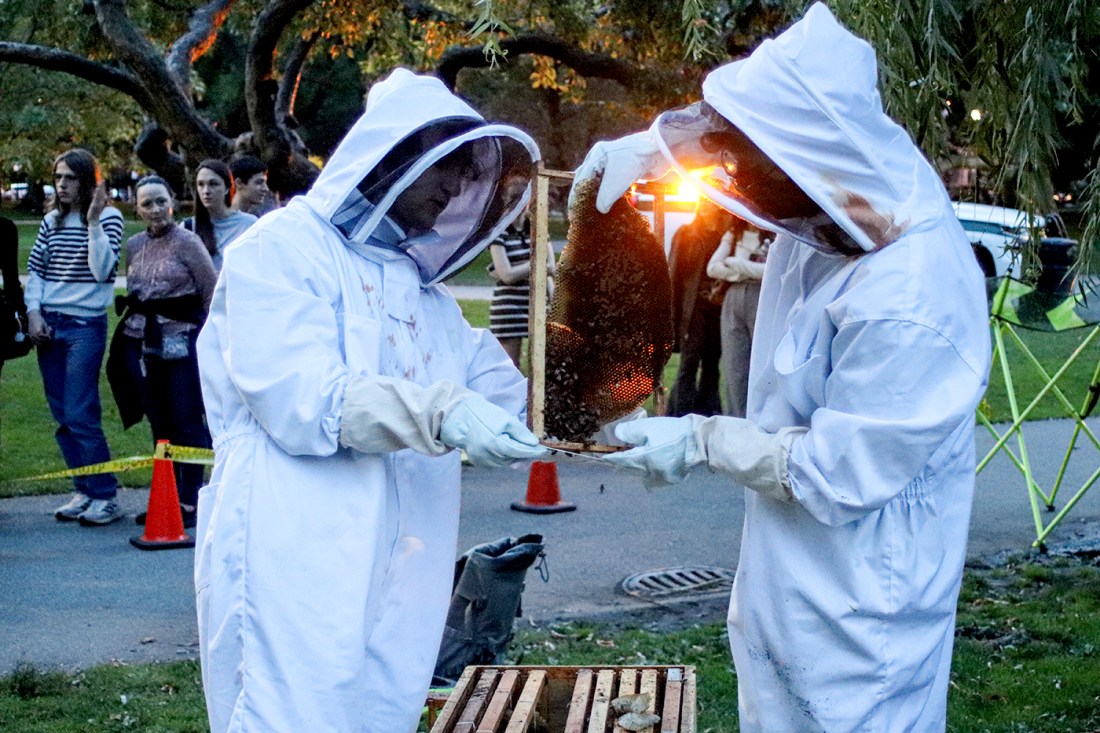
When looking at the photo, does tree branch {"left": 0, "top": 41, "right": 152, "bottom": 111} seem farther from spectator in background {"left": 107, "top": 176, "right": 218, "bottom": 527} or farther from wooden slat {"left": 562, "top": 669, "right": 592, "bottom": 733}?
wooden slat {"left": 562, "top": 669, "right": 592, "bottom": 733}

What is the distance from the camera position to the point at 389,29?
1372 cm

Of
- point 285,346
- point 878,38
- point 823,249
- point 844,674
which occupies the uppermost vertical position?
point 878,38

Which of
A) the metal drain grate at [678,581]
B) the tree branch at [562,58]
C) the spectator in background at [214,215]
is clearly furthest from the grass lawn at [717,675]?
the tree branch at [562,58]

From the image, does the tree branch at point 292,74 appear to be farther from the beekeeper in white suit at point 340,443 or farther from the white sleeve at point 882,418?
the white sleeve at point 882,418

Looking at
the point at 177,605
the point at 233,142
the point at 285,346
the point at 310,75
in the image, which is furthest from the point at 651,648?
the point at 310,75

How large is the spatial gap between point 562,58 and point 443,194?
32.6ft

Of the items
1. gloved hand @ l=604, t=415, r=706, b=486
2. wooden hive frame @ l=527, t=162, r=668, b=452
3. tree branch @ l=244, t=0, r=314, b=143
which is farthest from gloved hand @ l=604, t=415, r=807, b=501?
tree branch @ l=244, t=0, r=314, b=143

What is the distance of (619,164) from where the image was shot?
3.16 meters

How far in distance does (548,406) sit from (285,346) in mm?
729

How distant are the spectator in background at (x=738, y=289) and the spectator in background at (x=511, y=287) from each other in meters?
1.31

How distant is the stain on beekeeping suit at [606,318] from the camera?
335 centimetres

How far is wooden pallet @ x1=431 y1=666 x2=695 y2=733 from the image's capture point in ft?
11.7

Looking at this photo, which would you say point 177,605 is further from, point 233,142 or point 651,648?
point 233,142

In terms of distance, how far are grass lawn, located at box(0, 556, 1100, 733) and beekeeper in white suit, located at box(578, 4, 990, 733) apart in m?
1.94
